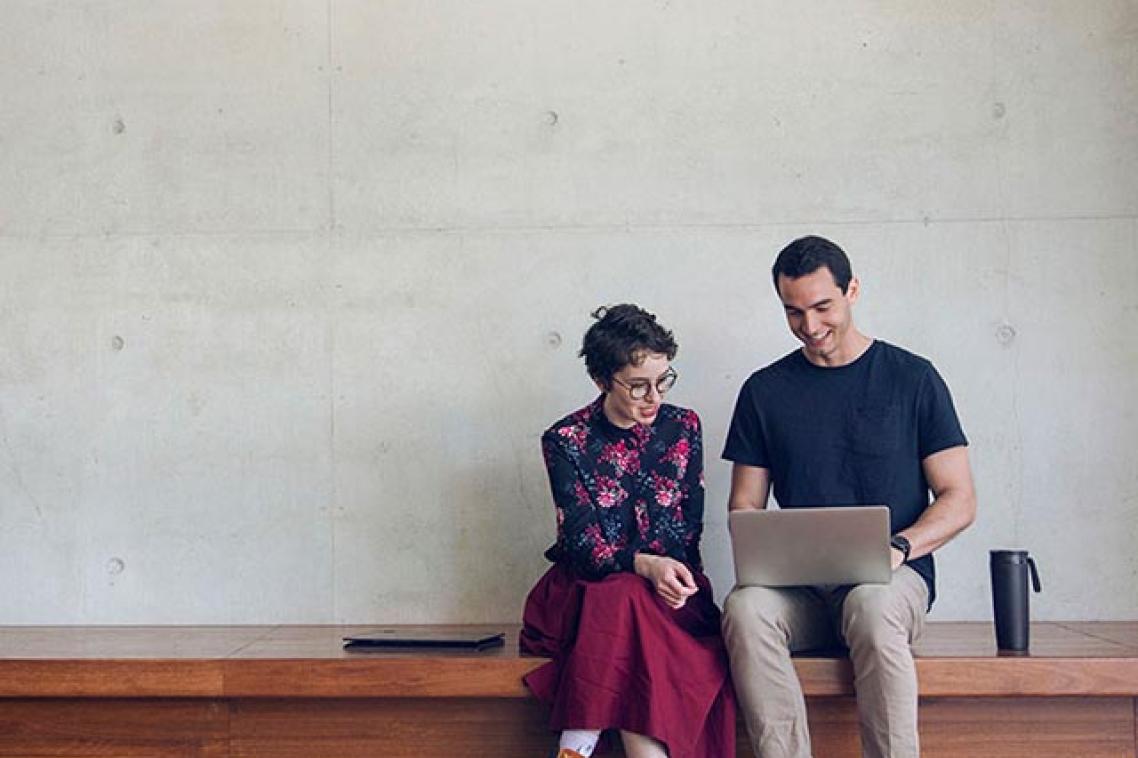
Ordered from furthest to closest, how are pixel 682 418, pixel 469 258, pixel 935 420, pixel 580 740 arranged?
pixel 469 258 < pixel 682 418 < pixel 935 420 < pixel 580 740

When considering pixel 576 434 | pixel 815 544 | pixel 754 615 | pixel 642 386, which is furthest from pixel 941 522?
pixel 576 434

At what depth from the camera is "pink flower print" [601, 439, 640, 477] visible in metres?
3.38

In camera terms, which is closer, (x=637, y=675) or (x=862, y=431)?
(x=637, y=675)

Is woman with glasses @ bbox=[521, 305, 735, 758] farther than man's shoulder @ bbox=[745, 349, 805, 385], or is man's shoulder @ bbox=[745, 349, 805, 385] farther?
man's shoulder @ bbox=[745, 349, 805, 385]

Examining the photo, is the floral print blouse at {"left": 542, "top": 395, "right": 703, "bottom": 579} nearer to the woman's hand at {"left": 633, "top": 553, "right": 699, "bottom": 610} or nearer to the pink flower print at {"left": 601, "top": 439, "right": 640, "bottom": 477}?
the pink flower print at {"left": 601, "top": 439, "right": 640, "bottom": 477}

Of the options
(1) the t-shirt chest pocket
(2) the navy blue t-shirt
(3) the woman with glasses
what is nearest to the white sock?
(3) the woman with glasses

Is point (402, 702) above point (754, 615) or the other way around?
the other way around

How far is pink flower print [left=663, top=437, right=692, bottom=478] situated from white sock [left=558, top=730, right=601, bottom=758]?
2.09ft

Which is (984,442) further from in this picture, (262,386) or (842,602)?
(262,386)

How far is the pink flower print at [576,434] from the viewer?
11.1ft

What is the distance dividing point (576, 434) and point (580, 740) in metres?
0.70

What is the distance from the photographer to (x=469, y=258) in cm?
401

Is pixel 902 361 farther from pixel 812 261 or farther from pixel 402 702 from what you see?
pixel 402 702

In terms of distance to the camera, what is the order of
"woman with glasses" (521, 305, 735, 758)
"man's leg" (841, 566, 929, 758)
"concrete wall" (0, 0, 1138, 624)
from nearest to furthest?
"man's leg" (841, 566, 929, 758) < "woman with glasses" (521, 305, 735, 758) < "concrete wall" (0, 0, 1138, 624)
